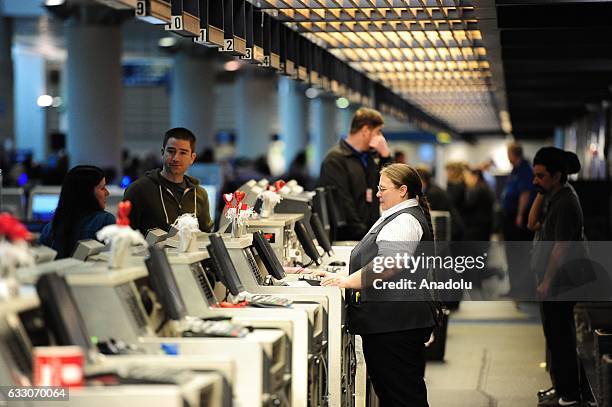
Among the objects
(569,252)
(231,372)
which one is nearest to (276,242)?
(569,252)

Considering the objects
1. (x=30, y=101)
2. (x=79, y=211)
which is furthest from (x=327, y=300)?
(x=30, y=101)

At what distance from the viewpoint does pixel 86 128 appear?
1916 cm

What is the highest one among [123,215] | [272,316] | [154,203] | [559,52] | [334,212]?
[559,52]

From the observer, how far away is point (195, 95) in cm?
3017

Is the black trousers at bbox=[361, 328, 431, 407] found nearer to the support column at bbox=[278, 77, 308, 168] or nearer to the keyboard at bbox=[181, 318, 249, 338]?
the keyboard at bbox=[181, 318, 249, 338]

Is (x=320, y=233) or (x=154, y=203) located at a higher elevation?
(x=154, y=203)

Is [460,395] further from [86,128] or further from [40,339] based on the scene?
[86,128]

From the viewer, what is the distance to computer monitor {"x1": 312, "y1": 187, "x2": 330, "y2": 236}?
9.18 metres

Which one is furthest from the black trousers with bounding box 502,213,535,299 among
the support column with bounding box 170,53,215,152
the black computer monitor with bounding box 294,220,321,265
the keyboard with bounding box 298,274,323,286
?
the support column with bounding box 170,53,215,152

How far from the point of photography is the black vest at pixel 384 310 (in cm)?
621

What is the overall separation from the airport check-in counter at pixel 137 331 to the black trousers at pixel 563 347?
4.15 meters

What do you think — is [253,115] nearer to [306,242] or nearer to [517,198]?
[517,198]

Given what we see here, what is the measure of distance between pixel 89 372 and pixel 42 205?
32.1ft

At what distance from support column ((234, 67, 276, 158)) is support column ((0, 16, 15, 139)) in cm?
1277
